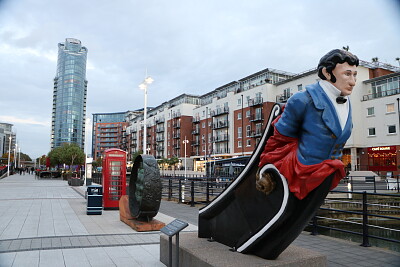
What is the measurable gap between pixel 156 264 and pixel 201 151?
197ft

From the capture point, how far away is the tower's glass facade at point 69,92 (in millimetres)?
151125

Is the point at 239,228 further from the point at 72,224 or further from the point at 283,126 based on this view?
the point at 72,224

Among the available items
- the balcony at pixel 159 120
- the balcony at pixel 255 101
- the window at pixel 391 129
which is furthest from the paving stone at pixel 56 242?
the balcony at pixel 159 120

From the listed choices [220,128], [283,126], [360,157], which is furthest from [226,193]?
[220,128]

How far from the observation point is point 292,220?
12.8ft

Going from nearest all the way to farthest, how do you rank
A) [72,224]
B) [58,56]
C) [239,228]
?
1. [239,228]
2. [72,224]
3. [58,56]

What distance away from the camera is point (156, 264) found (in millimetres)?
5652

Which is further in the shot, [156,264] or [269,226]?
[156,264]

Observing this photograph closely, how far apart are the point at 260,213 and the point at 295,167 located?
94 cm

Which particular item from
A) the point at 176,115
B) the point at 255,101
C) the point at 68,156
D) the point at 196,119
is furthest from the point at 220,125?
the point at 68,156

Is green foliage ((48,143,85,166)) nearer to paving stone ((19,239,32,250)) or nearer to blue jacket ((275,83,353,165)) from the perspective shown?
paving stone ((19,239,32,250))

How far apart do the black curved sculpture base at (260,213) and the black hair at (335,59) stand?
796 millimetres

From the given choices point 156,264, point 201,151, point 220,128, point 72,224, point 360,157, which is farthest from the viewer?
point 201,151

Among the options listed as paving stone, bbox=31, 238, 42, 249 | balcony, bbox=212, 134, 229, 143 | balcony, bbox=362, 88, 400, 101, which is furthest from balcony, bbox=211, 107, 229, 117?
paving stone, bbox=31, 238, 42, 249
